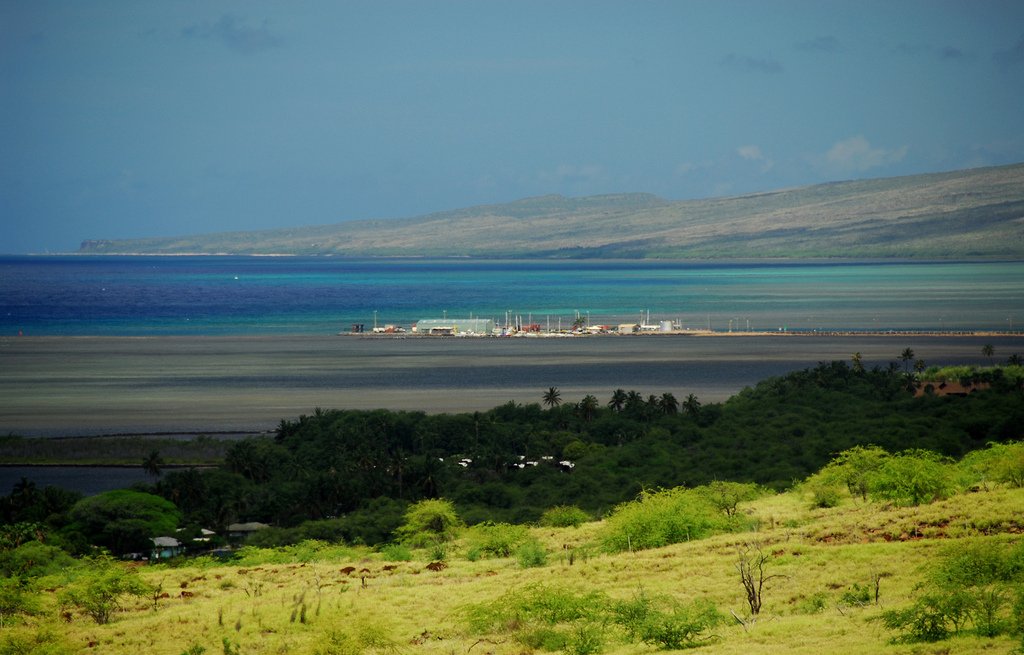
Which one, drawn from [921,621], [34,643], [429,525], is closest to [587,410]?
[429,525]

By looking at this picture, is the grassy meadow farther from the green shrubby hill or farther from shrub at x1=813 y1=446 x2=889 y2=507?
shrub at x1=813 y1=446 x2=889 y2=507

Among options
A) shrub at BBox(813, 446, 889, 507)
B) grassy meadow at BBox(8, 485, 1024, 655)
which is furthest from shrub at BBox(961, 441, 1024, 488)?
shrub at BBox(813, 446, 889, 507)

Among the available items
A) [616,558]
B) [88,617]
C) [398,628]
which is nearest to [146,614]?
[88,617]

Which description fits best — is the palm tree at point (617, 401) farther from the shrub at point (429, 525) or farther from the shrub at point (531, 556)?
the shrub at point (531, 556)

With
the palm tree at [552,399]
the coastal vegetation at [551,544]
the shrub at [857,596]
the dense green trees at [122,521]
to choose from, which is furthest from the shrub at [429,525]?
the palm tree at [552,399]

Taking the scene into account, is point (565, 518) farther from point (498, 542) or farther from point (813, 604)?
point (813, 604)

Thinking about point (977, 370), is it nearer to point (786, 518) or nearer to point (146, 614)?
point (786, 518)
